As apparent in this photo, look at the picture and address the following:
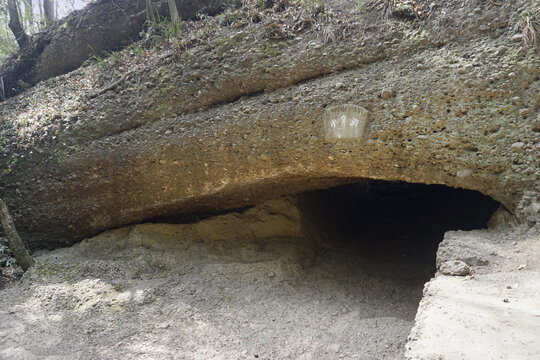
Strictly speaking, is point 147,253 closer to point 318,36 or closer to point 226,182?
point 226,182

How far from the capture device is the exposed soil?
2.69 meters

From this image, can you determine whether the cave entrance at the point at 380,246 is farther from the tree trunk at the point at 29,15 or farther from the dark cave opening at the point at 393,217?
the tree trunk at the point at 29,15

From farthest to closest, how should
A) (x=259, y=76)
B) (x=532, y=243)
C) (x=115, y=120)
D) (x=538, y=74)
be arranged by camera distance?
(x=115, y=120)
(x=259, y=76)
(x=538, y=74)
(x=532, y=243)

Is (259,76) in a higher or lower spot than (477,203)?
higher

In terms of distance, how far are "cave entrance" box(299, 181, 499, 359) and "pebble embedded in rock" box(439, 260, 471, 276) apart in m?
0.60

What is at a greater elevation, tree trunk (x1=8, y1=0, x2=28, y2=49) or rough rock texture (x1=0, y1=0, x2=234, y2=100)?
tree trunk (x1=8, y1=0, x2=28, y2=49)

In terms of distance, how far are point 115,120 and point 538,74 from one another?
14.9 feet

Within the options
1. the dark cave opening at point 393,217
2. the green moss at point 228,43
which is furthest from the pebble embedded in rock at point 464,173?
the green moss at point 228,43

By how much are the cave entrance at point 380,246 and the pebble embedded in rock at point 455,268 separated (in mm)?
604

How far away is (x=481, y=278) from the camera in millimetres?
2168

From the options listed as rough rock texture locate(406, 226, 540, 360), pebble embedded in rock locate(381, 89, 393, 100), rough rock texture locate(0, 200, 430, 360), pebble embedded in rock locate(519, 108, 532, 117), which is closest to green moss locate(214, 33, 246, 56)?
pebble embedded in rock locate(381, 89, 393, 100)

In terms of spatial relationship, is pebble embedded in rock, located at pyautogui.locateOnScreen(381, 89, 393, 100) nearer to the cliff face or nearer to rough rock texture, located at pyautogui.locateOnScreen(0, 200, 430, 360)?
the cliff face

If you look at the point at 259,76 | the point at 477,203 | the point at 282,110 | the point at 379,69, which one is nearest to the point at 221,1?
the point at 259,76

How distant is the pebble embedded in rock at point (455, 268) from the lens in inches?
89.7
